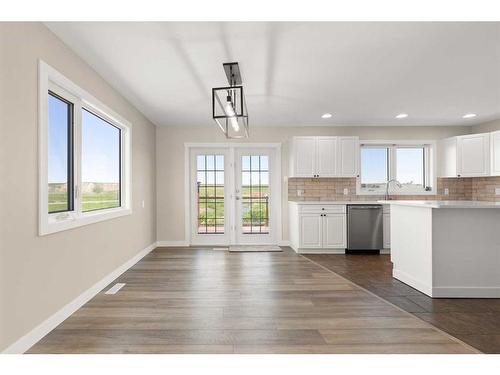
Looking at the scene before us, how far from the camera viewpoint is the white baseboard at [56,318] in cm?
208

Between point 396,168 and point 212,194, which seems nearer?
point 396,168

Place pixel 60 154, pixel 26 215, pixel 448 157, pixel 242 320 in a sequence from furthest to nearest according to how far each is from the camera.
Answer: pixel 448 157 → pixel 60 154 → pixel 242 320 → pixel 26 215

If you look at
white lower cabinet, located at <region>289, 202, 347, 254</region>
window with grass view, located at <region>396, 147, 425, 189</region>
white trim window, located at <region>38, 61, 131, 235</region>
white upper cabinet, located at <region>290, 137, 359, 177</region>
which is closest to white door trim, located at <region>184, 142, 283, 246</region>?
white upper cabinet, located at <region>290, 137, 359, 177</region>

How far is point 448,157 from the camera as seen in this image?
19.4 ft

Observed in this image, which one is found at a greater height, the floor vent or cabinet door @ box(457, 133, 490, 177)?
cabinet door @ box(457, 133, 490, 177)

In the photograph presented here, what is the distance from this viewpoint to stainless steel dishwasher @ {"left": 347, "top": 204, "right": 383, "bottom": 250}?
555 centimetres

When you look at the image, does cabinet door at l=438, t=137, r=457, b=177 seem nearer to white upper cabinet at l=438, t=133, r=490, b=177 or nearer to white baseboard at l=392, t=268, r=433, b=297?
white upper cabinet at l=438, t=133, r=490, b=177

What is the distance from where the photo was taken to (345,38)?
265cm

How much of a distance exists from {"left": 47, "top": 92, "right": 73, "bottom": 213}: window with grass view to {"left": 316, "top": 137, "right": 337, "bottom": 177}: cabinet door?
409 centimetres

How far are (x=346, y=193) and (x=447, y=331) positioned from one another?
12.7 feet

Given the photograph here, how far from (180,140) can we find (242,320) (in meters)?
4.29

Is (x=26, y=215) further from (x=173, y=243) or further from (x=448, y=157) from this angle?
(x=448, y=157)

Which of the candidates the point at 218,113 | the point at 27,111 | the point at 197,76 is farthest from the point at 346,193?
the point at 27,111

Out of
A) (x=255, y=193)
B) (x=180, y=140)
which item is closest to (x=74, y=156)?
(x=180, y=140)
